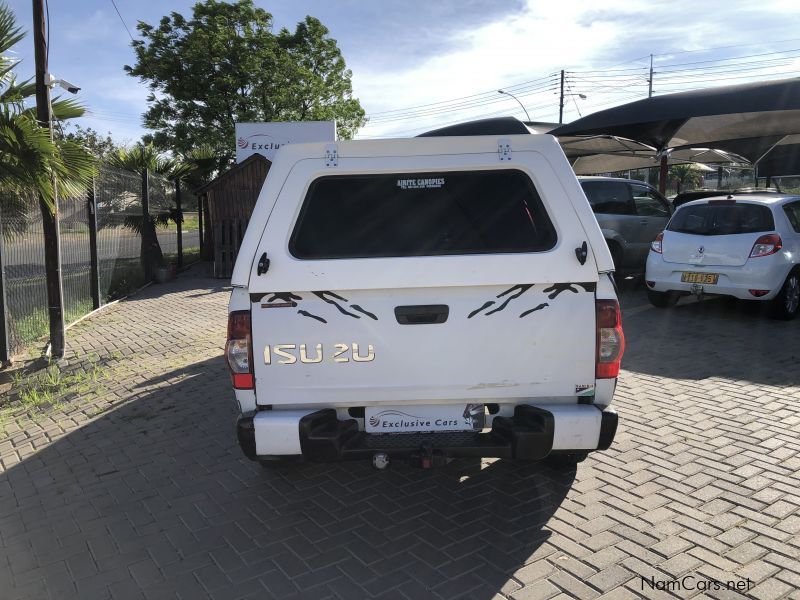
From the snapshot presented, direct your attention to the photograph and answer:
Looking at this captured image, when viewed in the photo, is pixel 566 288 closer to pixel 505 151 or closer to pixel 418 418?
pixel 505 151

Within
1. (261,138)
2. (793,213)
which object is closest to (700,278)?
(793,213)

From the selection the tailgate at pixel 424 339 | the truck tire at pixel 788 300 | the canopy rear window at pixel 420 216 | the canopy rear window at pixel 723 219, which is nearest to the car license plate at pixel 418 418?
the tailgate at pixel 424 339

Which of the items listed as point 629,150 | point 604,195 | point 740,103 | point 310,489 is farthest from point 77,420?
point 629,150

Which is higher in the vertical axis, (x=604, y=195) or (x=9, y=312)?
(x=604, y=195)

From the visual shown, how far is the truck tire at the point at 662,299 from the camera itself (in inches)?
364

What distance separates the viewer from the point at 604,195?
1098 cm

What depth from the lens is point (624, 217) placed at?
10.9 metres

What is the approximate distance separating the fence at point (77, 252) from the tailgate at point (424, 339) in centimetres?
515

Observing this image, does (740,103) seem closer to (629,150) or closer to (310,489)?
(629,150)

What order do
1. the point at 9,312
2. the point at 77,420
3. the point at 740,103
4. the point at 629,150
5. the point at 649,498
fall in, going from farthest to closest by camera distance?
the point at 629,150 < the point at 740,103 < the point at 9,312 < the point at 77,420 < the point at 649,498

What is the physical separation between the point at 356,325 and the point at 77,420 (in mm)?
3604

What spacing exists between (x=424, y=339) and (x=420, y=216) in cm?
74

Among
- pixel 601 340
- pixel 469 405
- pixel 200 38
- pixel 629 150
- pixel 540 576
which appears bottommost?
pixel 540 576

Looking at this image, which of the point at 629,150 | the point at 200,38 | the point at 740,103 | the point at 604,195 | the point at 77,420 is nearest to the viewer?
the point at 77,420
